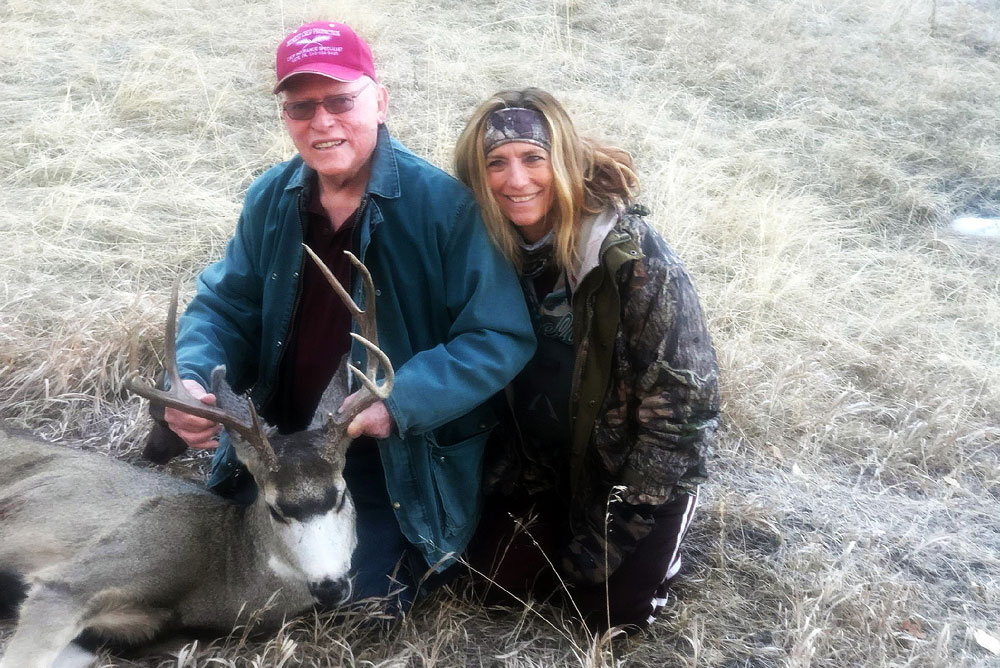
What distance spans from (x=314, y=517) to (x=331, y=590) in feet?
0.82

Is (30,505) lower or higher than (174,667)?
higher

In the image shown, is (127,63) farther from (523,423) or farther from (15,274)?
(523,423)

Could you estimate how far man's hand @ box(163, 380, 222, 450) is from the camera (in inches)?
113

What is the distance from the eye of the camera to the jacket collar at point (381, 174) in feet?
9.95

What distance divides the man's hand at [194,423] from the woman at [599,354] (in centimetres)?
115

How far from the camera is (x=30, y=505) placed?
3258 millimetres

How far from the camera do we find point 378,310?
10.3ft

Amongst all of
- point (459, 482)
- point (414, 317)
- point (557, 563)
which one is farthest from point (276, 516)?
point (557, 563)

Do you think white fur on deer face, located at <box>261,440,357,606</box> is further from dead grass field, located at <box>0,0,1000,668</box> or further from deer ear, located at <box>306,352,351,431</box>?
dead grass field, located at <box>0,0,1000,668</box>

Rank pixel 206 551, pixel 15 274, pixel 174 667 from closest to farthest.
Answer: pixel 174 667 < pixel 206 551 < pixel 15 274

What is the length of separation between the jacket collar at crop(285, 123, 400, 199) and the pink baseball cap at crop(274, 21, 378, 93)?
0.27 metres

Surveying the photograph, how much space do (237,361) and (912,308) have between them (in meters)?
4.34

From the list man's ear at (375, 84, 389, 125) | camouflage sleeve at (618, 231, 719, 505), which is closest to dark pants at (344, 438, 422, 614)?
camouflage sleeve at (618, 231, 719, 505)

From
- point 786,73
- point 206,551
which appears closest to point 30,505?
point 206,551
